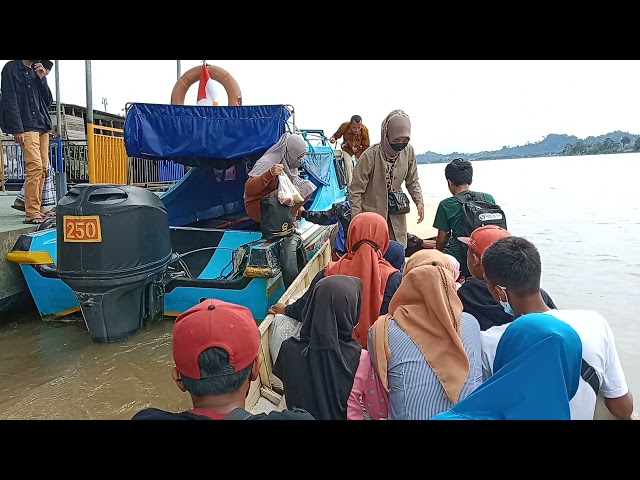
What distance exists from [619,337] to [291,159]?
4.06m

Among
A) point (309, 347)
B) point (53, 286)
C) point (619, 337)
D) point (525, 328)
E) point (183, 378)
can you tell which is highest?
point (525, 328)

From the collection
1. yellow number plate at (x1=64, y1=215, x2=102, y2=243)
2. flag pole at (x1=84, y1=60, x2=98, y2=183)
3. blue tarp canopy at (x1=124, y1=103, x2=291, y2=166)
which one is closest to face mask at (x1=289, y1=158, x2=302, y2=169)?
blue tarp canopy at (x1=124, y1=103, x2=291, y2=166)

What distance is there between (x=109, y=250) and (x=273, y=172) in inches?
66.0

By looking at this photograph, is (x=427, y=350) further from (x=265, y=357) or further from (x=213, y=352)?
(x=265, y=357)

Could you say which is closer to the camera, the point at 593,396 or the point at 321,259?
the point at 593,396

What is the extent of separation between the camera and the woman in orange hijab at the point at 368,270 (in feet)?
8.89

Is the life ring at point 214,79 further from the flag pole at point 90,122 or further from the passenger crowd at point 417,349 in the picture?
the passenger crowd at point 417,349

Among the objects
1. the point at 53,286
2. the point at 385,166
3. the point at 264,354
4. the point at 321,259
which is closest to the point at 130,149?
the point at 53,286

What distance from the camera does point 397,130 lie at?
4.09 meters

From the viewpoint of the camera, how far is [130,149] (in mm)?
5605

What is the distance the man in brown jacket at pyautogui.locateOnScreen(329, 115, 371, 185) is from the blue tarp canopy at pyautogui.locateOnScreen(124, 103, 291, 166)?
4.58 m

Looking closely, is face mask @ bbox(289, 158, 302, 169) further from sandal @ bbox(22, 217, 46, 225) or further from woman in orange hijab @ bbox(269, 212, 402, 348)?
sandal @ bbox(22, 217, 46, 225)

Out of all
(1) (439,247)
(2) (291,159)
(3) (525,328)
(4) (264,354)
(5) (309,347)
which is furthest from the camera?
(2) (291,159)

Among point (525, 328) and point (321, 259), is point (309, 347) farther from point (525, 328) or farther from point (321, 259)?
point (321, 259)
